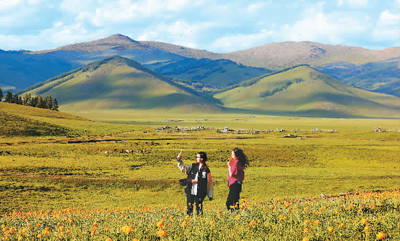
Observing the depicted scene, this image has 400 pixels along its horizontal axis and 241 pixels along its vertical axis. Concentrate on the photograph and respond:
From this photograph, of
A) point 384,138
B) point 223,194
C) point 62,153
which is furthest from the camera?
point 384,138

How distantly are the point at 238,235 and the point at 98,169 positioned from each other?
116ft

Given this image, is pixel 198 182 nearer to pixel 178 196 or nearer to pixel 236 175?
pixel 236 175

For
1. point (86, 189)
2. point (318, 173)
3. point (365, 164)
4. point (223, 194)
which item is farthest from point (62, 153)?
point (365, 164)

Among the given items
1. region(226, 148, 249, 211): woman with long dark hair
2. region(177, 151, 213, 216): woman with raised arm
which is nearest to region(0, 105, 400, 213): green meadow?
region(226, 148, 249, 211): woman with long dark hair

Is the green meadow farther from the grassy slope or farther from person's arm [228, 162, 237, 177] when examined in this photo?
person's arm [228, 162, 237, 177]

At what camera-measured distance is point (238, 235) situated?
9.16m

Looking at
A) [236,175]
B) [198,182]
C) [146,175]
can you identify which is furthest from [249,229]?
[146,175]

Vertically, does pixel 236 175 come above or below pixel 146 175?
above

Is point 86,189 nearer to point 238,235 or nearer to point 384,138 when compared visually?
point 238,235

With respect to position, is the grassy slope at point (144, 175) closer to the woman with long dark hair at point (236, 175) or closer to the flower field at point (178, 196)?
the flower field at point (178, 196)

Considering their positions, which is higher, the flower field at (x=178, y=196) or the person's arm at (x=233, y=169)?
the person's arm at (x=233, y=169)

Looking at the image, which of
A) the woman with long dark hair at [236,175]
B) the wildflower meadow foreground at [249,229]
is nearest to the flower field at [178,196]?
the wildflower meadow foreground at [249,229]

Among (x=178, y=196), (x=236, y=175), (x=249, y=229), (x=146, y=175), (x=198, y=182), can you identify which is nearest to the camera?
(x=249, y=229)

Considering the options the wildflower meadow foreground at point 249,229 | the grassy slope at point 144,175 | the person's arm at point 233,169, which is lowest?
the grassy slope at point 144,175
